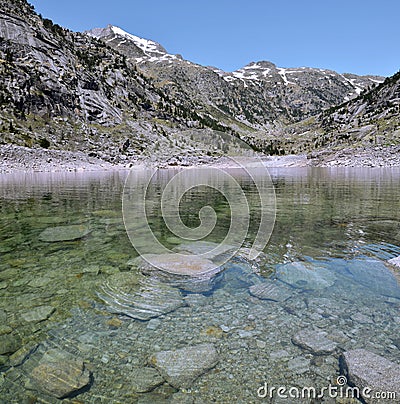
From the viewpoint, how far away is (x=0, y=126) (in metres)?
73.2

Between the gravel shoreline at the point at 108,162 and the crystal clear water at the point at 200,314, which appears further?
the gravel shoreline at the point at 108,162

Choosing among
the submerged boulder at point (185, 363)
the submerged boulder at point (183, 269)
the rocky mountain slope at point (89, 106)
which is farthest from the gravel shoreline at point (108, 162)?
the submerged boulder at point (185, 363)

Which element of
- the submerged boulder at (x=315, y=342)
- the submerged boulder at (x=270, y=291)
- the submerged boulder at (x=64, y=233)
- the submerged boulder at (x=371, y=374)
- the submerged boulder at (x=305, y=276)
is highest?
the submerged boulder at (x=64, y=233)

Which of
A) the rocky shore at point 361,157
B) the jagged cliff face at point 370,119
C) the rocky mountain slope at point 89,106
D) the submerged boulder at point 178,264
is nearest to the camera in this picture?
the submerged boulder at point 178,264

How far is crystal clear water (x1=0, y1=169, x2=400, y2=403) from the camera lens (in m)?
4.44

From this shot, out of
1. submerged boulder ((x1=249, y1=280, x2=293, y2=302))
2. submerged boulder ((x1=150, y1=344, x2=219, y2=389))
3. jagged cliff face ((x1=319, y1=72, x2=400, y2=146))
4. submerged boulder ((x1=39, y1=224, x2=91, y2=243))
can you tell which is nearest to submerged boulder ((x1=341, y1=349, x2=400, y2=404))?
submerged boulder ((x1=150, y1=344, x2=219, y2=389))

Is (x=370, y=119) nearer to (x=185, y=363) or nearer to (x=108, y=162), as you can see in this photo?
(x=108, y=162)

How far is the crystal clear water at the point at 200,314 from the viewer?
444 cm

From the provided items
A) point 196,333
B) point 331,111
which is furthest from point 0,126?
point 331,111

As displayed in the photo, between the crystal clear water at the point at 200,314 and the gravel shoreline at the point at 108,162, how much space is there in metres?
64.4

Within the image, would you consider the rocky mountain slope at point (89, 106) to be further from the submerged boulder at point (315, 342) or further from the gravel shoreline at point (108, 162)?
the submerged boulder at point (315, 342)

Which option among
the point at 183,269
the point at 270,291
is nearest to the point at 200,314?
the point at 270,291

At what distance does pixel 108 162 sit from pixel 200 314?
84.3 m

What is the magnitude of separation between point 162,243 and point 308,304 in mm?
6600
